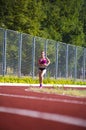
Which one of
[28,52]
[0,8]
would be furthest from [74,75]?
[0,8]

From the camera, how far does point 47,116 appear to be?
25.6 feet

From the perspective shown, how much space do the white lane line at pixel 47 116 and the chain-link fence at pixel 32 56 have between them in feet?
57.2

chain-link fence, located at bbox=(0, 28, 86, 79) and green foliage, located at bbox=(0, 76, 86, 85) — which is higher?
chain-link fence, located at bbox=(0, 28, 86, 79)

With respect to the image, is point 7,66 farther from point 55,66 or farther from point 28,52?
point 55,66

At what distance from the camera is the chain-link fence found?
2683cm

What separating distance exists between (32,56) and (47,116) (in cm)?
2203

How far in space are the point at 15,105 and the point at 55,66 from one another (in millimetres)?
23324

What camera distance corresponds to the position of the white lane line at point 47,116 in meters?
6.95

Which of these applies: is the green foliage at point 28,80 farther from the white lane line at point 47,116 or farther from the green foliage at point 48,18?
the white lane line at point 47,116

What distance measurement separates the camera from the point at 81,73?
38.2m

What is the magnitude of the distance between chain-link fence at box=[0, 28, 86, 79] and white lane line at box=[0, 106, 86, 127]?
17442 mm

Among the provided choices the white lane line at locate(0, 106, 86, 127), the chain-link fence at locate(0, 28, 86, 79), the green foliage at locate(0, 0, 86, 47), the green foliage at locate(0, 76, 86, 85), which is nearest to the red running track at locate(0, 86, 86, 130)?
the white lane line at locate(0, 106, 86, 127)

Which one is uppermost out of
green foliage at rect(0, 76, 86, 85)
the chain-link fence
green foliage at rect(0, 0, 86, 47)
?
green foliage at rect(0, 0, 86, 47)

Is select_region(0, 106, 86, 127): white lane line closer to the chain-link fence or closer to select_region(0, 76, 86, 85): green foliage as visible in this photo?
select_region(0, 76, 86, 85): green foliage
